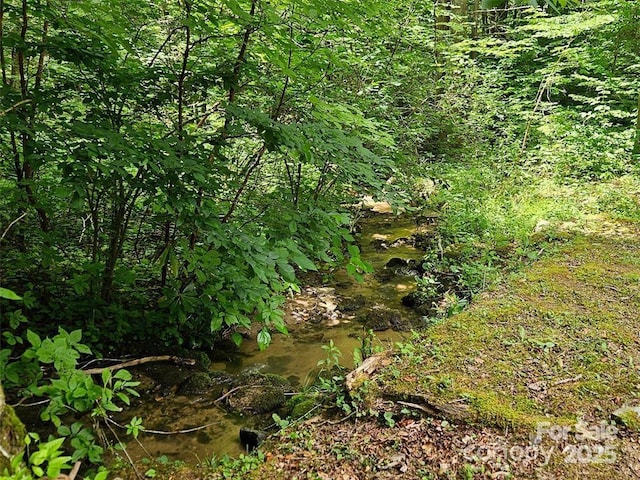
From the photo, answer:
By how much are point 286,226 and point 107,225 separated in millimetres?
2736

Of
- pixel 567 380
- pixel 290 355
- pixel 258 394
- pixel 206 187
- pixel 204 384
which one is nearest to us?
pixel 567 380

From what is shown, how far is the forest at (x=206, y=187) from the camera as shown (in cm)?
278

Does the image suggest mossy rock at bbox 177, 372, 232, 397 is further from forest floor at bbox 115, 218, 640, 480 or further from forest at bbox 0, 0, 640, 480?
forest floor at bbox 115, 218, 640, 480

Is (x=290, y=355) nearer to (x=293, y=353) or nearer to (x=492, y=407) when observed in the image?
(x=293, y=353)

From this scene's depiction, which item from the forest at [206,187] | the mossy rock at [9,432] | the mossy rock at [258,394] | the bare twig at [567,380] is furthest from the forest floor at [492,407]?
the mossy rock at [258,394]

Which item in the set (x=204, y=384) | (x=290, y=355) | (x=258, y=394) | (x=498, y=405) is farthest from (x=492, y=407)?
(x=290, y=355)

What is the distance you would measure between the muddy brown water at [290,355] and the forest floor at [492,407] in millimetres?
1108

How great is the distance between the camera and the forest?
278cm

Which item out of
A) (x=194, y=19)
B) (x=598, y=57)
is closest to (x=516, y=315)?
(x=194, y=19)

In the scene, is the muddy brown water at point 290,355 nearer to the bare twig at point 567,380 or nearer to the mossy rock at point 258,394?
the mossy rock at point 258,394

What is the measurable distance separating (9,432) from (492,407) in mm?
2319

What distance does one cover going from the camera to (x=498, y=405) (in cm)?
261

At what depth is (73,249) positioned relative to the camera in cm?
520


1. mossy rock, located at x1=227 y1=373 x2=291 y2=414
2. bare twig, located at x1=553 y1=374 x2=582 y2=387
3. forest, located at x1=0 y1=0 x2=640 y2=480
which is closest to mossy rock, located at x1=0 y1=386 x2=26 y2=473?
forest, located at x1=0 y1=0 x2=640 y2=480
